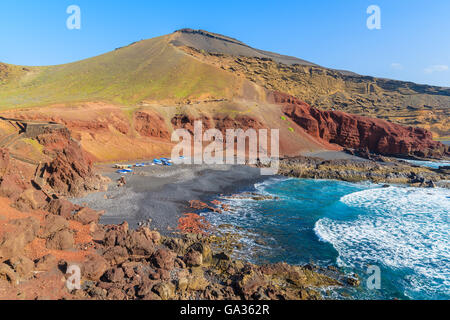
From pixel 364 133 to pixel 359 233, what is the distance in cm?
5739

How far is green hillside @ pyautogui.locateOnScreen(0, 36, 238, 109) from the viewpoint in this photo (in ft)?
238

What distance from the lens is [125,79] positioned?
3383 inches

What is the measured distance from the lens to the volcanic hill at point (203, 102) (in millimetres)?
50125

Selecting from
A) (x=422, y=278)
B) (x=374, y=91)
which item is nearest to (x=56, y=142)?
(x=422, y=278)

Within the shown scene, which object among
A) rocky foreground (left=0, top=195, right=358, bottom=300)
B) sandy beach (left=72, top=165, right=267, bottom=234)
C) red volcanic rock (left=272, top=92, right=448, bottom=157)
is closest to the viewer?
rocky foreground (left=0, top=195, right=358, bottom=300)

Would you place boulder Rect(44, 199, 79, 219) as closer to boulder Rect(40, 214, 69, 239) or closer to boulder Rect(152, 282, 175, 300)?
boulder Rect(40, 214, 69, 239)

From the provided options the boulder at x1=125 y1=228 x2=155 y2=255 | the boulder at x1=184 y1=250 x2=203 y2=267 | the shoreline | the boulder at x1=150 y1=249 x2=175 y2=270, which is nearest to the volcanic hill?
the shoreline

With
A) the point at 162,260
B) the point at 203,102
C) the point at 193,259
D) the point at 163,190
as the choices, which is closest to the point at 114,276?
the point at 162,260

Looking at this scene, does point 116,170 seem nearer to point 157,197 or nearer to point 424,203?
point 157,197

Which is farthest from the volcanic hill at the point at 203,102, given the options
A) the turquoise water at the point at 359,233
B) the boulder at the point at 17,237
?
the turquoise water at the point at 359,233

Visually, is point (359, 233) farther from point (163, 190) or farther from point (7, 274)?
point (7, 274)

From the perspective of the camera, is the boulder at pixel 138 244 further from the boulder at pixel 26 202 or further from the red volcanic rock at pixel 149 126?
the red volcanic rock at pixel 149 126

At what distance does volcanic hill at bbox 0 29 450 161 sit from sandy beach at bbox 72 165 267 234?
1007 cm

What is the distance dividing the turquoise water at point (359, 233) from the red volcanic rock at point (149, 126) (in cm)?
3238
